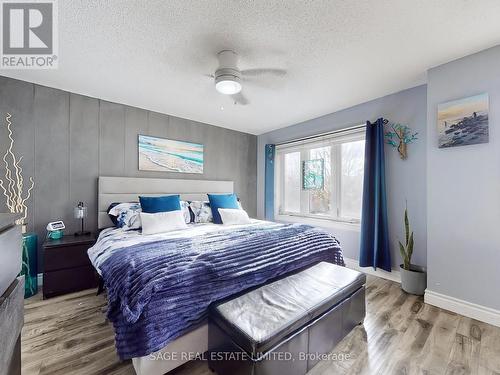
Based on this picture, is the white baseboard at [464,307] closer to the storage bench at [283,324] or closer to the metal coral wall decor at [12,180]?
the storage bench at [283,324]

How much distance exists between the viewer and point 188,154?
3.87 meters

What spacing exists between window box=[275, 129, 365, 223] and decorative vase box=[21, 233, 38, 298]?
12.0 feet

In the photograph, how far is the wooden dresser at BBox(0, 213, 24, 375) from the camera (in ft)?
1.67

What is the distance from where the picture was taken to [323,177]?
3756 mm

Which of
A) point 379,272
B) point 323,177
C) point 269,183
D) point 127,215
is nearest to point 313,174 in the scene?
point 323,177

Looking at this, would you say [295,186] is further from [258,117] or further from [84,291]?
[84,291]

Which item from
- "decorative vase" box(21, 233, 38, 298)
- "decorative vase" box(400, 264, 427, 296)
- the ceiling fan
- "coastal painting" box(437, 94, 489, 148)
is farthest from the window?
"decorative vase" box(21, 233, 38, 298)

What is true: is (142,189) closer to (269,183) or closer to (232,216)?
(232,216)

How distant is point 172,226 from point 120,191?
3.54ft

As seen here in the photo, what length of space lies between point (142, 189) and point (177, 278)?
2310 mm

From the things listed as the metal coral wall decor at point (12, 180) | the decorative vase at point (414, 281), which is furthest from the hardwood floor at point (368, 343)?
the metal coral wall decor at point (12, 180)

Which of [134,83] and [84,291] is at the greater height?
[134,83]

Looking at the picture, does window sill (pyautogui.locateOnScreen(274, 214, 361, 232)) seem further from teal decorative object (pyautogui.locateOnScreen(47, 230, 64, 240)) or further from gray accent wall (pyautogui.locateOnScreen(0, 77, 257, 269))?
teal decorative object (pyautogui.locateOnScreen(47, 230, 64, 240))

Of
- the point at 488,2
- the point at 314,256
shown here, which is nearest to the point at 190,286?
the point at 314,256
